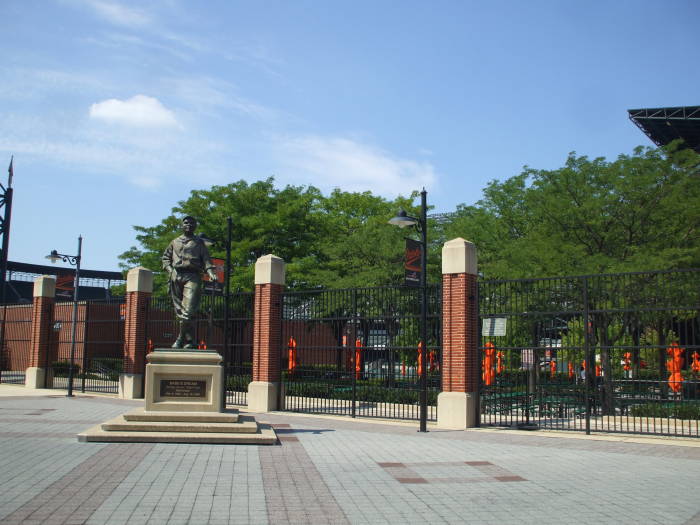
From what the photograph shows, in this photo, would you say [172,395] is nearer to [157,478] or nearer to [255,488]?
[157,478]

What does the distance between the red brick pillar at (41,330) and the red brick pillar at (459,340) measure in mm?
18279

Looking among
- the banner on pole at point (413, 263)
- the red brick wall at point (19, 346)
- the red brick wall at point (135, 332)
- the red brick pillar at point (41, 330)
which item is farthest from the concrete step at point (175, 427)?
the red brick wall at point (19, 346)

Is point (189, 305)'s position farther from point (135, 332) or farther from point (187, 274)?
point (135, 332)

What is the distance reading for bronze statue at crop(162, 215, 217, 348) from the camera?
1412 centimetres

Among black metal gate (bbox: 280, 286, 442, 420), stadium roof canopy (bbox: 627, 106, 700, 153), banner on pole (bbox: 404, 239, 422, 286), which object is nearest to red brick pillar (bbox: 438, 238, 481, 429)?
black metal gate (bbox: 280, 286, 442, 420)

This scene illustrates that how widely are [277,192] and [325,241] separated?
386cm

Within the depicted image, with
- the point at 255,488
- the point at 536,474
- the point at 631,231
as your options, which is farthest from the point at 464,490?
the point at 631,231

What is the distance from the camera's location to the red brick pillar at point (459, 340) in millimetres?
15984

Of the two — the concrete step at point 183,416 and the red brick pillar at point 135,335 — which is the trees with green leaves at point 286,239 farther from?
the concrete step at point 183,416

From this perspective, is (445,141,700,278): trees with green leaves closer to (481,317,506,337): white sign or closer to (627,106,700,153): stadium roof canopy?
(481,317,506,337): white sign

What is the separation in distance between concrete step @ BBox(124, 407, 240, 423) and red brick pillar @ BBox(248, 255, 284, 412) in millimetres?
6268

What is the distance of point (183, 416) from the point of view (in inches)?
508

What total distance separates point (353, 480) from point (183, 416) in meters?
5.01

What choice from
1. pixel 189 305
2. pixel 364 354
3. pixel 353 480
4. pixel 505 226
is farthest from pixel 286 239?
pixel 353 480
